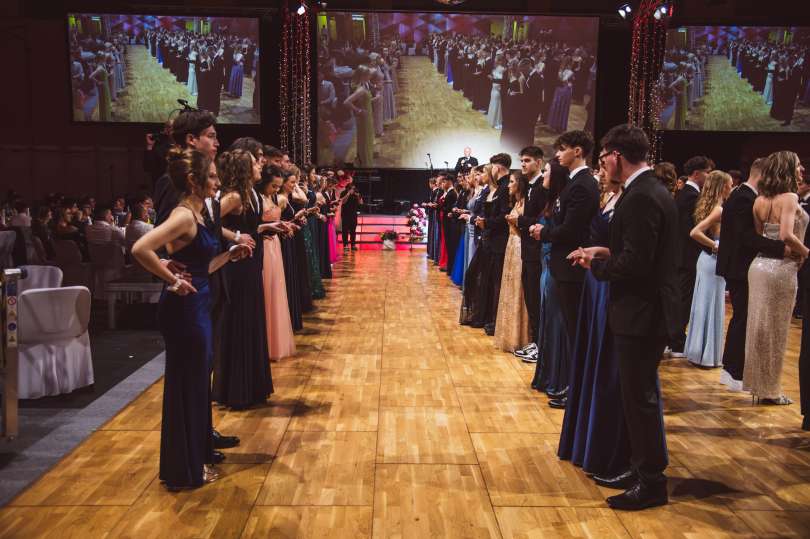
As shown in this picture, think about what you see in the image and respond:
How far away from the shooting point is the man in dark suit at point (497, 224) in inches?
273

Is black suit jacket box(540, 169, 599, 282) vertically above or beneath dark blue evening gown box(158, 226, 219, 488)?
above

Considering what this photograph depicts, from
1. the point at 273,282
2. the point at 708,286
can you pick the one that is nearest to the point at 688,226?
the point at 708,286

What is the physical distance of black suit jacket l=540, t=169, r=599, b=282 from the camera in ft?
15.0

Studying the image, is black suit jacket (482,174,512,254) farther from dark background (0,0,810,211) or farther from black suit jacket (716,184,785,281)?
dark background (0,0,810,211)

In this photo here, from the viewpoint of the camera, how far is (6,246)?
7.74 meters

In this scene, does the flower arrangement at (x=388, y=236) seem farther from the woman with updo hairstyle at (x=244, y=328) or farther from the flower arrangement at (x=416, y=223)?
the woman with updo hairstyle at (x=244, y=328)

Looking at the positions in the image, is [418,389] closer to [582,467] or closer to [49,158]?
[582,467]

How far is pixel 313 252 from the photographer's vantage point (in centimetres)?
978

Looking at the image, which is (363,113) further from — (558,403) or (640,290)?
(640,290)

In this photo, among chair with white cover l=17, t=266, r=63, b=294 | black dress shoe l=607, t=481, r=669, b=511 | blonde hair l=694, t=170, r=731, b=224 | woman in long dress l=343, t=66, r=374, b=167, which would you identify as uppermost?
woman in long dress l=343, t=66, r=374, b=167

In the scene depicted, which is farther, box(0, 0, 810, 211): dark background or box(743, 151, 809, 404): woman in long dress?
box(0, 0, 810, 211): dark background

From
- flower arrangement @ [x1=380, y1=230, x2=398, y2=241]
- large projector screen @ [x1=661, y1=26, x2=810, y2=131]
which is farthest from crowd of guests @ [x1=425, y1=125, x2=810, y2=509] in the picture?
large projector screen @ [x1=661, y1=26, x2=810, y2=131]

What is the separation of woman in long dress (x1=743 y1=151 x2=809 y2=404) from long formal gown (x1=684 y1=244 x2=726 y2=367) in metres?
1.01

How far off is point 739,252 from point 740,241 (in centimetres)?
15
